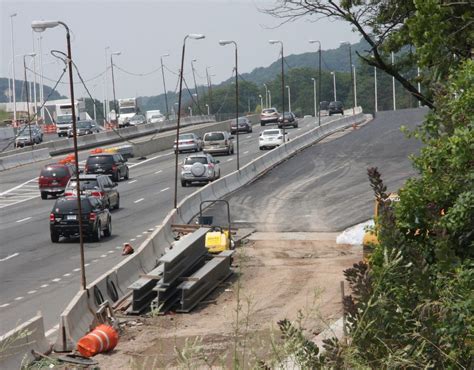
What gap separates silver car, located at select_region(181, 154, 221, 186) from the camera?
5400 cm

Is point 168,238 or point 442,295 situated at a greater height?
point 442,295

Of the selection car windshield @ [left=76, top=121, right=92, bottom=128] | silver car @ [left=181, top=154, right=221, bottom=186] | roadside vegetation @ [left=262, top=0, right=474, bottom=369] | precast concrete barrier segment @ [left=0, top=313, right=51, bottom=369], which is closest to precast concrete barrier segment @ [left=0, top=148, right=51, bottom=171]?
car windshield @ [left=76, top=121, right=92, bottom=128]

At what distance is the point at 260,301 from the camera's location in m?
25.9

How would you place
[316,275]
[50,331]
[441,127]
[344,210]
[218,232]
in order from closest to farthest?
[441,127] < [50,331] < [316,275] < [218,232] < [344,210]

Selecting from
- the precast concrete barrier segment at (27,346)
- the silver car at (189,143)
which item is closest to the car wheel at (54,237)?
the precast concrete barrier segment at (27,346)

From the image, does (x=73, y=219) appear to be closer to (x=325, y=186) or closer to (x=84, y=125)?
(x=325, y=186)

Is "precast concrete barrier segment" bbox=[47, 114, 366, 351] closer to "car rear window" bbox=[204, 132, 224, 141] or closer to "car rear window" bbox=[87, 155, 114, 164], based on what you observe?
"car rear window" bbox=[87, 155, 114, 164]

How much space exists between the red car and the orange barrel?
106 ft

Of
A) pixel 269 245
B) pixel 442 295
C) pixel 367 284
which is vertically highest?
pixel 367 284

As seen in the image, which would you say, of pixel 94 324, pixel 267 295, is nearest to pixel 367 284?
pixel 94 324

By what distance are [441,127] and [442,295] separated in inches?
205

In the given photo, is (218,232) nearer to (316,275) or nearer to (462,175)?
(316,275)

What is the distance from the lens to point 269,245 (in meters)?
36.3

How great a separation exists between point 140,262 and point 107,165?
30.2m
